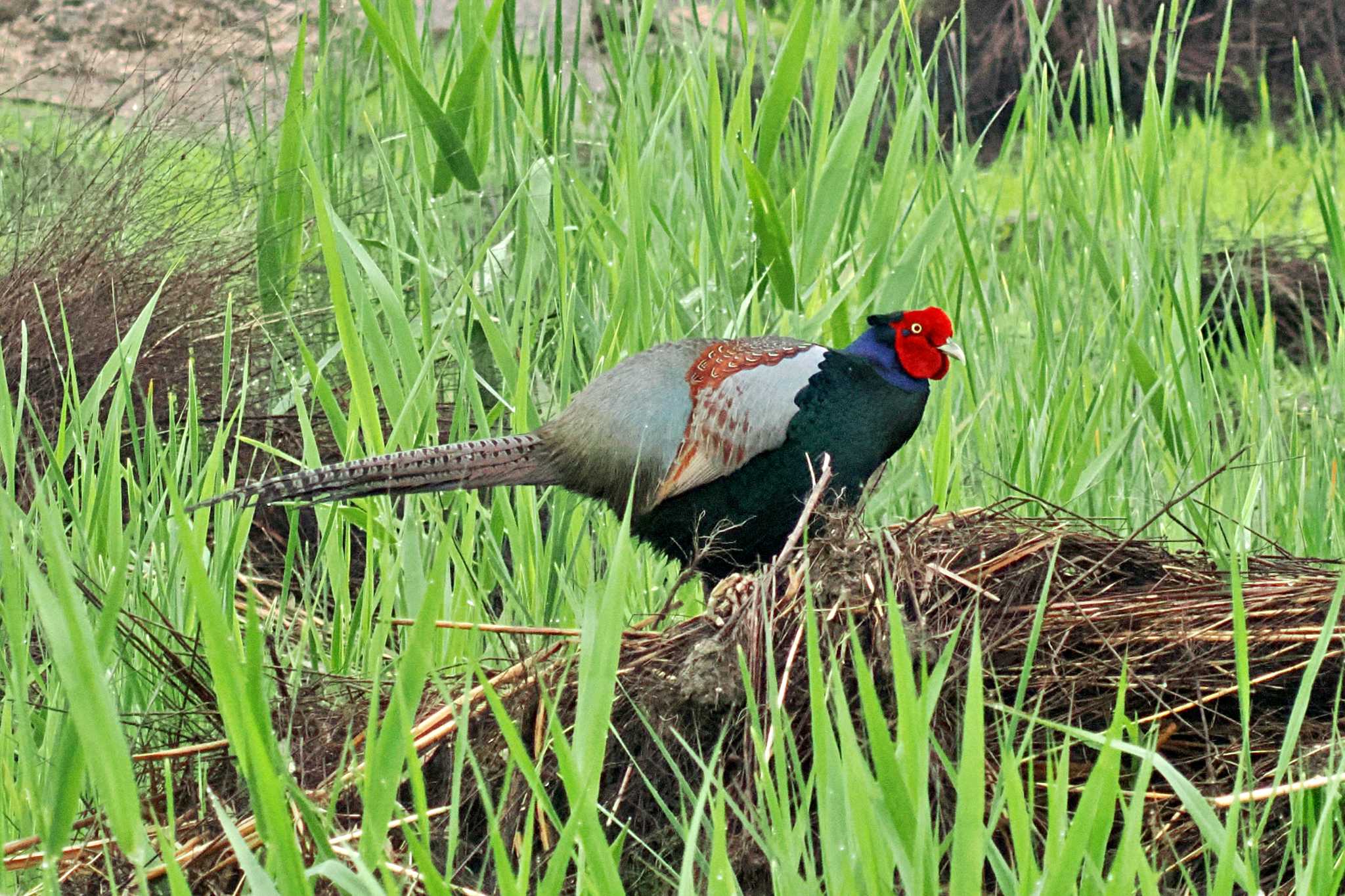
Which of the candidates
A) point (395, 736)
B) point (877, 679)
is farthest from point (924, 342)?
point (395, 736)

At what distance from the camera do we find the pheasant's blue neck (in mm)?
3158

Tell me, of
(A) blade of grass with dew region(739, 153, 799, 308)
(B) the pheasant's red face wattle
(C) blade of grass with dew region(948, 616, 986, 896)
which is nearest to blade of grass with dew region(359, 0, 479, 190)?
(A) blade of grass with dew region(739, 153, 799, 308)

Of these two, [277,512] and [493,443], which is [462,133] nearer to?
[493,443]

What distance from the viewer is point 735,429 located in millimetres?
3090

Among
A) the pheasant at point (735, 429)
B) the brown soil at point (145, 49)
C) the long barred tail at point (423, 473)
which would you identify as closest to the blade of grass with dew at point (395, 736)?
the long barred tail at point (423, 473)

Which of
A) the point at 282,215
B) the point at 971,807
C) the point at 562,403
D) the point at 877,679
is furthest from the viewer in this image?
the point at 282,215

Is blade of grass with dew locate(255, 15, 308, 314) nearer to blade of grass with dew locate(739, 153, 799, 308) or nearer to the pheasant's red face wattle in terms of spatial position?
blade of grass with dew locate(739, 153, 799, 308)

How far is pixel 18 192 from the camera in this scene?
12.6 feet

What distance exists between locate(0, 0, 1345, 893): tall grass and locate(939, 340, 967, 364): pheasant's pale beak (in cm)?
8

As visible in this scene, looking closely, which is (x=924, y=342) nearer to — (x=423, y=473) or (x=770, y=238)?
(x=770, y=238)

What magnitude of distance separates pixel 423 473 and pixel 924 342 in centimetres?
98

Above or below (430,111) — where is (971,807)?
below

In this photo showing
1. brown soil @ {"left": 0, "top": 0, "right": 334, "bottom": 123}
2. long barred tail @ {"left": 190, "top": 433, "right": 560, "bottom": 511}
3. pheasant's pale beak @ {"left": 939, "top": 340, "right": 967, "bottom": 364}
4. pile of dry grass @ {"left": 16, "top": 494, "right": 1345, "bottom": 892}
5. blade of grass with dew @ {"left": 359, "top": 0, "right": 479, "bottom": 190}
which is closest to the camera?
pile of dry grass @ {"left": 16, "top": 494, "right": 1345, "bottom": 892}

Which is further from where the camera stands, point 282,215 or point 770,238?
point 282,215
